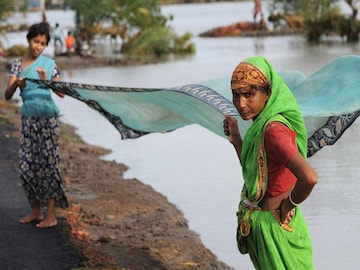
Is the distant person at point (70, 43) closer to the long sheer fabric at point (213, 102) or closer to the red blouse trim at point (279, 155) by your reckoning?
the long sheer fabric at point (213, 102)

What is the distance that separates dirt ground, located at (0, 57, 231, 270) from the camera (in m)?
6.74

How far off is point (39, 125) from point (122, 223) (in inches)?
54.0

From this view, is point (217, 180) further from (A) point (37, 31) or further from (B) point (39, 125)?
(A) point (37, 31)

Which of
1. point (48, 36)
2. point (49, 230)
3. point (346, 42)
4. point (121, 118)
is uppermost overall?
point (48, 36)

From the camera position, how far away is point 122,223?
26.4 feet

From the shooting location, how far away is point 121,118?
22.3 feet

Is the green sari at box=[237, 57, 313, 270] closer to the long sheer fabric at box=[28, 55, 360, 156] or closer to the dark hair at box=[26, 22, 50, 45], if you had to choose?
the long sheer fabric at box=[28, 55, 360, 156]

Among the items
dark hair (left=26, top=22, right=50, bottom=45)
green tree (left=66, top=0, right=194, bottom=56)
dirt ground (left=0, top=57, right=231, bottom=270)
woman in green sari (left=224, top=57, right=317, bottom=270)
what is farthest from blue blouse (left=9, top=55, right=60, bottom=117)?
green tree (left=66, top=0, right=194, bottom=56)

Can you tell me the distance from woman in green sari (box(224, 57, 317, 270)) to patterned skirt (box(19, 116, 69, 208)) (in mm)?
3335

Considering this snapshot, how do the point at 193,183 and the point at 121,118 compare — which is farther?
the point at 193,183

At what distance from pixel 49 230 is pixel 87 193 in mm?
2185

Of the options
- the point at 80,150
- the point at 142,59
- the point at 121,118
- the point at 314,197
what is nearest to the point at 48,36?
the point at 121,118

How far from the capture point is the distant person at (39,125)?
6992 millimetres

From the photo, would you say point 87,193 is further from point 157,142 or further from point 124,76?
point 124,76
